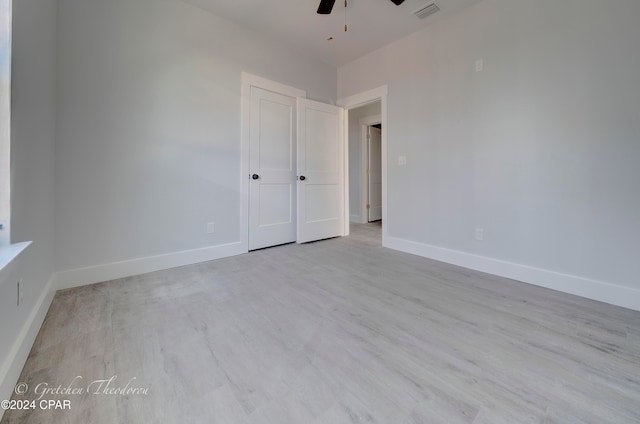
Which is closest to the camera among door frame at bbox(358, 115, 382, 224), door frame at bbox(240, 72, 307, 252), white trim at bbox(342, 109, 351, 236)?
door frame at bbox(240, 72, 307, 252)

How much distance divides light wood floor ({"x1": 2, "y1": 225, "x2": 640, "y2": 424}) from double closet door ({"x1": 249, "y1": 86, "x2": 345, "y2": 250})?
4.31ft

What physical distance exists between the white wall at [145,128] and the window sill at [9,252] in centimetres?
109

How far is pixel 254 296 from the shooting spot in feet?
6.40

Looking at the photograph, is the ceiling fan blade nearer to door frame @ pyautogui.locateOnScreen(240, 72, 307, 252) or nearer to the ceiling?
the ceiling

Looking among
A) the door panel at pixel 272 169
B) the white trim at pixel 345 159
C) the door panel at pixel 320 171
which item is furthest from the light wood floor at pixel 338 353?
the white trim at pixel 345 159

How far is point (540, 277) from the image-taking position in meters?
2.22

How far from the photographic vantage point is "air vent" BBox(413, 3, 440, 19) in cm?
258

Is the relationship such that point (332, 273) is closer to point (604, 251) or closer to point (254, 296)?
point (254, 296)

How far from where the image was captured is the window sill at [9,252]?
97cm

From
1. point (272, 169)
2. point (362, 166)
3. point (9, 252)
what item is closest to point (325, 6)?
point (272, 169)

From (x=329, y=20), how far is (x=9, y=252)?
10.6ft

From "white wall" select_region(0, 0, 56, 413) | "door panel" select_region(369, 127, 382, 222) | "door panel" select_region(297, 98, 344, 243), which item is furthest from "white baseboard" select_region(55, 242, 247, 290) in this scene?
"door panel" select_region(369, 127, 382, 222)

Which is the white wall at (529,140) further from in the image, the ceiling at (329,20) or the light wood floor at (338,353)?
the light wood floor at (338,353)

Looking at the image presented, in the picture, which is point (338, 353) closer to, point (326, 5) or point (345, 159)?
point (326, 5)
